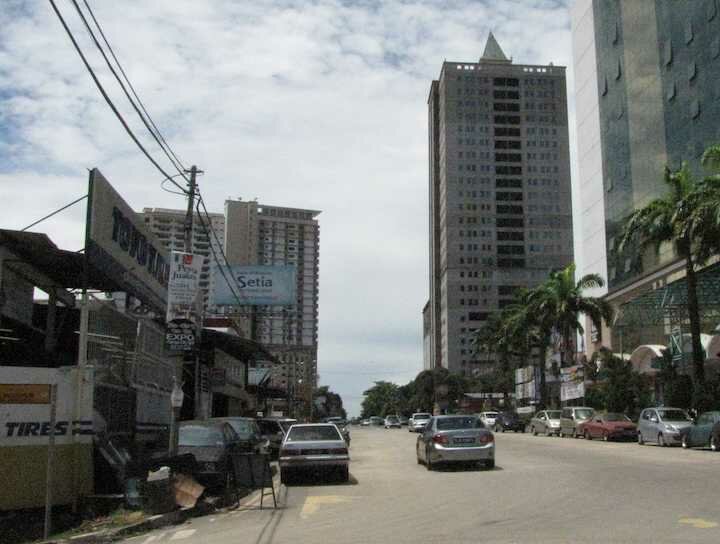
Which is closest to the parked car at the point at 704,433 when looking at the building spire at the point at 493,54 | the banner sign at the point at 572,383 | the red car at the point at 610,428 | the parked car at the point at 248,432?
the red car at the point at 610,428

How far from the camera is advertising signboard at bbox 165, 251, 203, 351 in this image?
16.8 meters

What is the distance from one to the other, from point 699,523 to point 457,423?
37.6 feet

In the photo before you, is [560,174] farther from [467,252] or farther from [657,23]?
[657,23]

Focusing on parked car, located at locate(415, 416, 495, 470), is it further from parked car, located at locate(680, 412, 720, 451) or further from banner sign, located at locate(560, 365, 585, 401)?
banner sign, located at locate(560, 365, 585, 401)

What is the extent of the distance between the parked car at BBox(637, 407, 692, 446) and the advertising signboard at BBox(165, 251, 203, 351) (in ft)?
65.3

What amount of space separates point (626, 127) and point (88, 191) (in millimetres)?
49752

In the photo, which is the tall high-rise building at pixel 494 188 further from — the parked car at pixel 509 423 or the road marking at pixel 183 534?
the road marking at pixel 183 534

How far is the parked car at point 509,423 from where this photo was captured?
56438 millimetres

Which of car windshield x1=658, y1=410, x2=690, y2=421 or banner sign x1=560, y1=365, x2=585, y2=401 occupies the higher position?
banner sign x1=560, y1=365, x2=585, y2=401

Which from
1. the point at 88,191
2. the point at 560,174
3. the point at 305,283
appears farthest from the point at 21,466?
the point at 560,174

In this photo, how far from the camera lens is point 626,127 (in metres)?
57.8

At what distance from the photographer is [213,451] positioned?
16.0m

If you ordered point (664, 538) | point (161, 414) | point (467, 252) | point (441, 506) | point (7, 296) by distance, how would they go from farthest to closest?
point (467, 252), point (161, 414), point (7, 296), point (441, 506), point (664, 538)

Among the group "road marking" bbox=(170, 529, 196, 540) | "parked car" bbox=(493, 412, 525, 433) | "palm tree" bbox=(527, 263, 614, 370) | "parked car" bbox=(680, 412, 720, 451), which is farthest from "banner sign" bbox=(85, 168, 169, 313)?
"palm tree" bbox=(527, 263, 614, 370)
